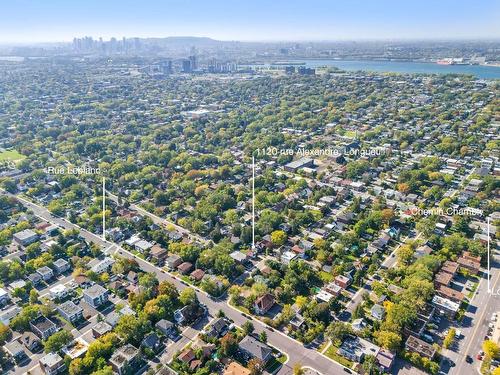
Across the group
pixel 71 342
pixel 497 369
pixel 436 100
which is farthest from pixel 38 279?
pixel 436 100

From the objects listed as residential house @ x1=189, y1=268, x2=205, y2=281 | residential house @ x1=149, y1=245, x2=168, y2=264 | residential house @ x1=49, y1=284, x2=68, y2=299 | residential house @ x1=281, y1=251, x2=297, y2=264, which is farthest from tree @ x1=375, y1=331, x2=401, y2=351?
residential house @ x1=49, y1=284, x2=68, y2=299

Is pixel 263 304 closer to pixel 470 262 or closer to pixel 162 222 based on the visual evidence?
pixel 162 222

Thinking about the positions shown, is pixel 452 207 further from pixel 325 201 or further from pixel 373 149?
pixel 373 149

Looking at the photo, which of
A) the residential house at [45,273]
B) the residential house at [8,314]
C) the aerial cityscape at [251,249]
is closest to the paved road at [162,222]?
the aerial cityscape at [251,249]

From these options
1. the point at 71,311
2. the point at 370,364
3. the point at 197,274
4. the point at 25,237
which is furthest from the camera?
the point at 25,237

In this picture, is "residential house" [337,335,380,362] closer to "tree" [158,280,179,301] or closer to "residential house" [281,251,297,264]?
"residential house" [281,251,297,264]

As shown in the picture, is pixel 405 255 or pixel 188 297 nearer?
pixel 188 297

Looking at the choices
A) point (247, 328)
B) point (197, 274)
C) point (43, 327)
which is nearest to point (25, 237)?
point (43, 327)
